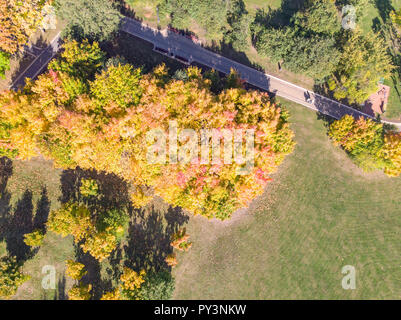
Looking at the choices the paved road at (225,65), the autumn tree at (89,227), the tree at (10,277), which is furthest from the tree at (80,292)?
the paved road at (225,65)

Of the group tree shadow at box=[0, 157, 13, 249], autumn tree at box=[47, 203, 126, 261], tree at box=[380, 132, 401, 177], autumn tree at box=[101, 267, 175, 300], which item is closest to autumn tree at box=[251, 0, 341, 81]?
tree at box=[380, 132, 401, 177]

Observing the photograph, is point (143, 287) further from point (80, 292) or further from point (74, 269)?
point (74, 269)

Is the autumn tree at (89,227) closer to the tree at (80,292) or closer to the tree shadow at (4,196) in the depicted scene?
the tree at (80,292)

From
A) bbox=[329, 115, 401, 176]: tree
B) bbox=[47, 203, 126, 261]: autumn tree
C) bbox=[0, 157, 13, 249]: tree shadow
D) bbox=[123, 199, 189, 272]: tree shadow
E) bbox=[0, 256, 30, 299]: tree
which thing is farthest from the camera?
bbox=[123, 199, 189, 272]: tree shadow

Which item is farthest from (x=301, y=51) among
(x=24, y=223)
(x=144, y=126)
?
(x=24, y=223)

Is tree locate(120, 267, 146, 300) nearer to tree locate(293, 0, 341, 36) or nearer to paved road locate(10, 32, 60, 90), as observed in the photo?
paved road locate(10, 32, 60, 90)

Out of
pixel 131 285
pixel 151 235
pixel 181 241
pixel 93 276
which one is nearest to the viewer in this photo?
pixel 131 285
